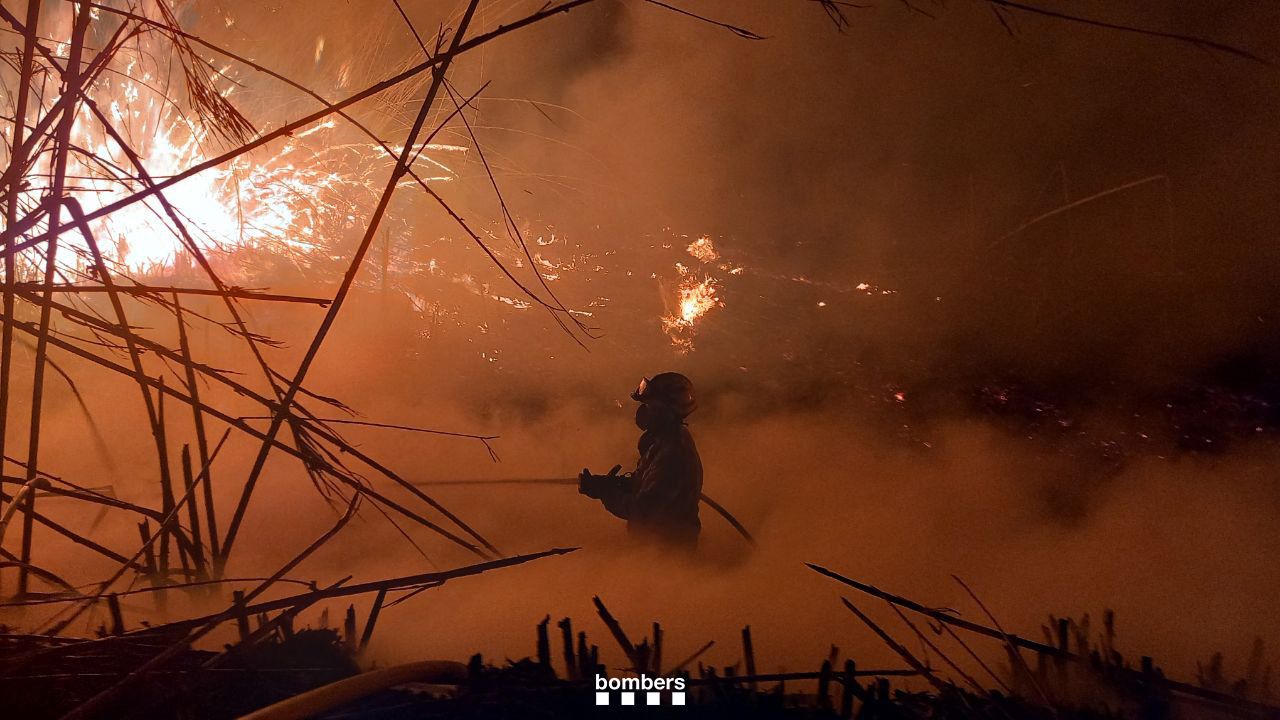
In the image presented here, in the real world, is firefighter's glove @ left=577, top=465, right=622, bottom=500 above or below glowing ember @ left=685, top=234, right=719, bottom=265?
below

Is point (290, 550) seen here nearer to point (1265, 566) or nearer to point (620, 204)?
point (620, 204)

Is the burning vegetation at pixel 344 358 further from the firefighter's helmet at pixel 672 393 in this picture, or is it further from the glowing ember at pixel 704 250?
the firefighter's helmet at pixel 672 393

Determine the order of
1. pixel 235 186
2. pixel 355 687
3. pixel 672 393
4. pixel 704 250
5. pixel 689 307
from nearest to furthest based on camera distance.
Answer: pixel 355 687, pixel 672 393, pixel 235 186, pixel 704 250, pixel 689 307

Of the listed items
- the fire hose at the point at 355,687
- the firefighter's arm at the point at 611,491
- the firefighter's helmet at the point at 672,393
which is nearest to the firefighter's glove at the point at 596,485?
the firefighter's arm at the point at 611,491

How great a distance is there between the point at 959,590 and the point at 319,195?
5.85 m

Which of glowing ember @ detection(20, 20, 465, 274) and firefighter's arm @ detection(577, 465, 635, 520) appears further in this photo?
glowing ember @ detection(20, 20, 465, 274)

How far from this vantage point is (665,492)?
4008 millimetres

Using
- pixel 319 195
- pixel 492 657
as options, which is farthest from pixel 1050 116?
pixel 319 195

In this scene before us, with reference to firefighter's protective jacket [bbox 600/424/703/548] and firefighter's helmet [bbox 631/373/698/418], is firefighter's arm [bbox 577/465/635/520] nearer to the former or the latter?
firefighter's protective jacket [bbox 600/424/703/548]

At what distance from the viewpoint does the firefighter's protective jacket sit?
13.2ft

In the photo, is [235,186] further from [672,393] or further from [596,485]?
[672,393]

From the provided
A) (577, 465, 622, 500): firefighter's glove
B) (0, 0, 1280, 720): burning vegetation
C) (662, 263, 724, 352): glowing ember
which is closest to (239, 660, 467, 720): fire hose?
(0, 0, 1280, 720): burning vegetation

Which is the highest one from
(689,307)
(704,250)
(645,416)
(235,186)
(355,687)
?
(235,186)

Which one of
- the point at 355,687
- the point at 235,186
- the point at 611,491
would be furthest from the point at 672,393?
the point at 235,186
